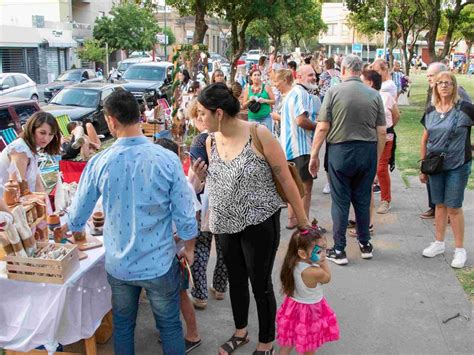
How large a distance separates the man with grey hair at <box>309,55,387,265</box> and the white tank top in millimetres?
1706

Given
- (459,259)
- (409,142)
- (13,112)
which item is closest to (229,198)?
(459,259)

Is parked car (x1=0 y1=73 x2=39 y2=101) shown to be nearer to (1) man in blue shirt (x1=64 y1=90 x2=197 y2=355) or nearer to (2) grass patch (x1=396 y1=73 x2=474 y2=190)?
(2) grass patch (x1=396 y1=73 x2=474 y2=190)

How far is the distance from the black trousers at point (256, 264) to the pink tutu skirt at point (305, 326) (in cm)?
14

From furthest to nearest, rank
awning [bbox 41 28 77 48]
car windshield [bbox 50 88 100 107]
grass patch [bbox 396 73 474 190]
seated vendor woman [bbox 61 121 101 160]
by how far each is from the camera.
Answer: awning [bbox 41 28 77 48] < car windshield [bbox 50 88 100 107] < grass patch [bbox 396 73 474 190] < seated vendor woman [bbox 61 121 101 160]

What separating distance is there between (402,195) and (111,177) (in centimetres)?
588

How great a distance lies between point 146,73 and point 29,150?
609 inches

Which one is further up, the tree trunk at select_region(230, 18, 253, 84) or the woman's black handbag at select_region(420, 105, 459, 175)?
the tree trunk at select_region(230, 18, 253, 84)

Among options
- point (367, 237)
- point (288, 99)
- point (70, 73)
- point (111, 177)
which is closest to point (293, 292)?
point (111, 177)

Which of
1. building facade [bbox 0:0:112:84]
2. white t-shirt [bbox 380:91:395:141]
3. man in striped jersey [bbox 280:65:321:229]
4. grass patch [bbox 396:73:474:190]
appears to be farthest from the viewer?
building facade [bbox 0:0:112:84]

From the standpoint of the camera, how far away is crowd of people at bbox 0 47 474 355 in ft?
9.02

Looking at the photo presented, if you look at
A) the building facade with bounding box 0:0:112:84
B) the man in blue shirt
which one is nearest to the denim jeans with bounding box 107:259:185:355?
the man in blue shirt

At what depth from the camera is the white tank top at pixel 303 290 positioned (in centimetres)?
329

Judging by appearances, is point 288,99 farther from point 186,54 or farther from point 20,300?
point 186,54

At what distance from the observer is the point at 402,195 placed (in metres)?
7.66
